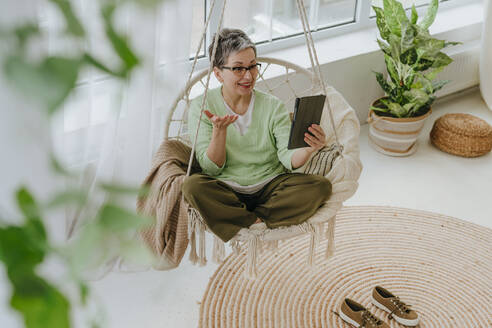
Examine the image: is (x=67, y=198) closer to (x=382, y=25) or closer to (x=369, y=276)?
(x=369, y=276)

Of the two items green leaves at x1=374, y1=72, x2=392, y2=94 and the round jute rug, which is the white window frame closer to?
green leaves at x1=374, y1=72, x2=392, y2=94

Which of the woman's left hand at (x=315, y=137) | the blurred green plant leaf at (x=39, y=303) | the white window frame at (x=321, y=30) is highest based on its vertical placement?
the blurred green plant leaf at (x=39, y=303)

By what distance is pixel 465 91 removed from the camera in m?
3.87

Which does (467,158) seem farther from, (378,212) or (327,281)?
(327,281)

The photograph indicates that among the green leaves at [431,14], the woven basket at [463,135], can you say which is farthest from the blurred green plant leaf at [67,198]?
the woven basket at [463,135]

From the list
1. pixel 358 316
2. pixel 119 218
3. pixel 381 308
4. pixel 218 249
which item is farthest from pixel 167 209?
pixel 119 218

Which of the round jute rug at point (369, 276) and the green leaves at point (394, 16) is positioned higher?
the green leaves at point (394, 16)

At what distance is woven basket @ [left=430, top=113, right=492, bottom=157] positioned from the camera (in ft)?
10.4

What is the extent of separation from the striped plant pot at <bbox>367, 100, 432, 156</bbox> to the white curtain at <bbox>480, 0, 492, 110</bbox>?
74 cm

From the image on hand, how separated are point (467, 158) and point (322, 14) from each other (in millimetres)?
1145

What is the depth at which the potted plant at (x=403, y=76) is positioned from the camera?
2902 mm

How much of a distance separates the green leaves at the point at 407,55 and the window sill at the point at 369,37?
9.5 inches

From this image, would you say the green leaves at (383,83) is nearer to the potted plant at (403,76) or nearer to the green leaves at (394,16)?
the potted plant at (403,76)

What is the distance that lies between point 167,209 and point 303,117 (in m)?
0.53
